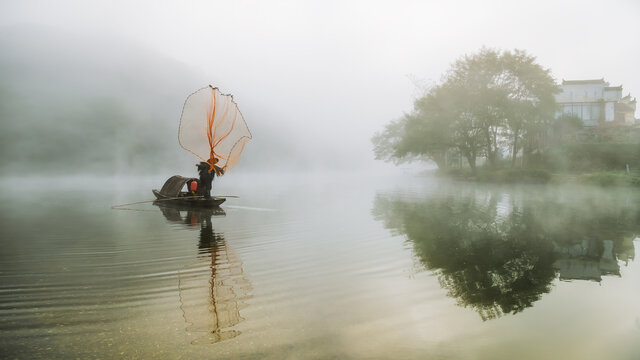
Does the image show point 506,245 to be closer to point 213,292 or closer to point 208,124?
point 213,292

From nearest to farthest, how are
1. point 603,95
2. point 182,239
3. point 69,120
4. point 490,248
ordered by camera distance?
point 490,248
point 182,239
point 603,95
point 69,120

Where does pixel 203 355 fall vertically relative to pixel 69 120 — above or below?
below

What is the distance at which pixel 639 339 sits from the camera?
4.96m

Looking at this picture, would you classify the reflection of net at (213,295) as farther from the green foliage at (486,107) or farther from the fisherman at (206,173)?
the green foliage at (486,107)

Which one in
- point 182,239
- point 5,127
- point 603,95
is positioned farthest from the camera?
point 5,127

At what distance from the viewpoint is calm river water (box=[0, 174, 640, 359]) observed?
4555mm

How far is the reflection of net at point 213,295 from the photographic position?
16.2 feet

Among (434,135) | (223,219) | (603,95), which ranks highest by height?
(603,95)

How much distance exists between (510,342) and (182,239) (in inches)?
390

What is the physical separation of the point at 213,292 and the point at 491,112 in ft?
146

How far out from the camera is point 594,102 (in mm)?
62812

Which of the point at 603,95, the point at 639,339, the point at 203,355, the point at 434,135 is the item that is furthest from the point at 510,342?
the point at 603,95

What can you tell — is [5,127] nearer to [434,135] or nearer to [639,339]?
[434,135]

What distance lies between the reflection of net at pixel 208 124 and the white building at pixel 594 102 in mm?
58069
